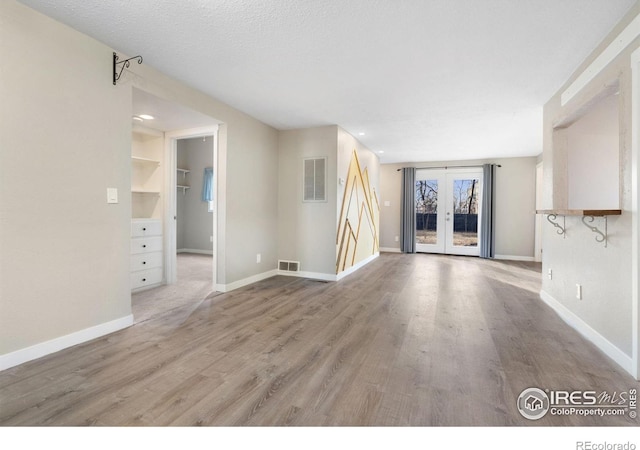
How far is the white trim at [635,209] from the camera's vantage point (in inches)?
74.1

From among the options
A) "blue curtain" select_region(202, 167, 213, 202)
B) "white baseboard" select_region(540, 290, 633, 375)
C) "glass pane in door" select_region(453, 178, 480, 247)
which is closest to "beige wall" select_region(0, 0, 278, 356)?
"white baseboard" select_region(540, 290, 633, 375)

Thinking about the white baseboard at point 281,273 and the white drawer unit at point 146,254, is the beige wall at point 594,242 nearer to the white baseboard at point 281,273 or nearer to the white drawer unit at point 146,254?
the white baseboard at point 281,273

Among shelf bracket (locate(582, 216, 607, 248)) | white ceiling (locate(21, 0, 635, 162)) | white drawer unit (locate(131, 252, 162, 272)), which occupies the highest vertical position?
white ceiling (locate(21, 0, 635, 162))

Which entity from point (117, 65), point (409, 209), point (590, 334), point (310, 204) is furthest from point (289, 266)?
point (409, 209)

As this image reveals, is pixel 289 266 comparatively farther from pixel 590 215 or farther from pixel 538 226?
pixel 538 226

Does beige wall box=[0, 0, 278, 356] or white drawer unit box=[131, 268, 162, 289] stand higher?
beige wall box=[0, 0, 278, 356]

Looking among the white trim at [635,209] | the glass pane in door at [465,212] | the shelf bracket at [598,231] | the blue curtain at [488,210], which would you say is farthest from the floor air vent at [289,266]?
the blue curtain at [488,210]

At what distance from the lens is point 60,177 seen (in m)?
2.24

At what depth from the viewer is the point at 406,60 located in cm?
271

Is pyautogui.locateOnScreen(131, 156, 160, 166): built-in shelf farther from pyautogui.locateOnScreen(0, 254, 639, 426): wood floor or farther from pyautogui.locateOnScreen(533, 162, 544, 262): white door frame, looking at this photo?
pyautogui.locateOnScreen(533, 162, 544, 262): white door frame

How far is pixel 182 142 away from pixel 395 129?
5.78m

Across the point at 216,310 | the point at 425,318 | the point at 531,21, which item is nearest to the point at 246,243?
the point at 216,310

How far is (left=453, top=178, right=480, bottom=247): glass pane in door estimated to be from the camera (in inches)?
301
